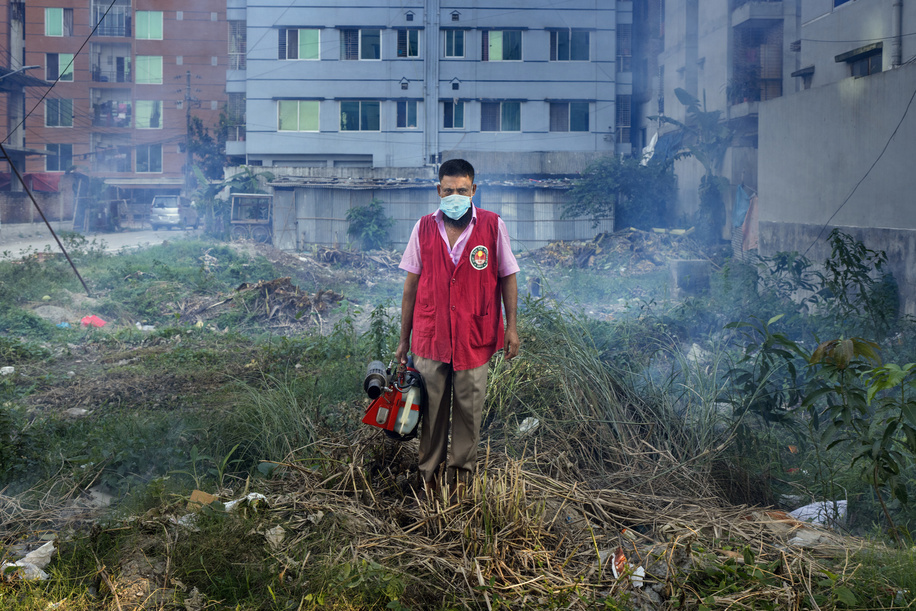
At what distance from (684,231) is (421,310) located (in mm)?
15065

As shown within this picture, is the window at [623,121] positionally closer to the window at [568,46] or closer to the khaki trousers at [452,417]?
the window at [568,46]

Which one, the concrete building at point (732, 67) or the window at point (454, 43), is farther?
the window at point (454, 43)

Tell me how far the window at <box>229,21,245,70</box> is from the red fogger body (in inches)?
938

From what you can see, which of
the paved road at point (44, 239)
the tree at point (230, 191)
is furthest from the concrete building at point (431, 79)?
the paved road at point (44, 239)

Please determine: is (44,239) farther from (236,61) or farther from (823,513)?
→ (823,513)

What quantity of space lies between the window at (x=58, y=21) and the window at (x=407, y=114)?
13945 millimetres

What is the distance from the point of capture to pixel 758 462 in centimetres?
357

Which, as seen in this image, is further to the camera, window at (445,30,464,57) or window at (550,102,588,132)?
window at (550,102,588,132)

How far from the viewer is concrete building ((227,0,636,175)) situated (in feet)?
69.6

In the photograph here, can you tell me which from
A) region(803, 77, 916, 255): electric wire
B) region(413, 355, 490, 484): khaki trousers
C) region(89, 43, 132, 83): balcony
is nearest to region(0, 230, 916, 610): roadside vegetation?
region(413, 355, 490, 484): khaki trousers

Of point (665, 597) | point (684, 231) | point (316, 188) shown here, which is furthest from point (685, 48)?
point (665, 597)

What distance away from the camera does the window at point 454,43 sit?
831 inches

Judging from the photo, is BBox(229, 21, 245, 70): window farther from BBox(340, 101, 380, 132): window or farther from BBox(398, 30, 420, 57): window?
BBox(398, 30, 420, 57): window

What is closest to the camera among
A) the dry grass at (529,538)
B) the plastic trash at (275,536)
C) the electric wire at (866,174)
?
the dry grass at (529,538)
